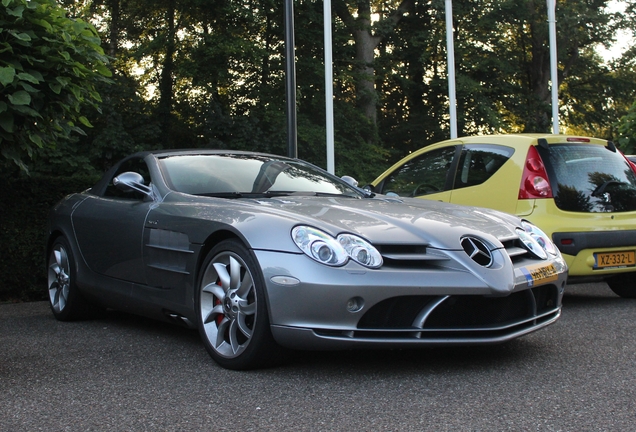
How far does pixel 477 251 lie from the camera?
4.38m

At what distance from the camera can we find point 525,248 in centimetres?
476

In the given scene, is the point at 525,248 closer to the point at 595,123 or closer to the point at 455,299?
the point at 455,299

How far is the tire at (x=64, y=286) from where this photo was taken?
6.36 m

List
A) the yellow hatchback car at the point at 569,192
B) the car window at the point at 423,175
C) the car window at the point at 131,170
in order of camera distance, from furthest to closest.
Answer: the car window at the point at 423,175 → the yellow hatchback car at the point at 569,192 → the car window at the point at 131,170

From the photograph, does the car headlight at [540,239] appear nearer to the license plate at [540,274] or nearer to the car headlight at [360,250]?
the license plate at [540,274]

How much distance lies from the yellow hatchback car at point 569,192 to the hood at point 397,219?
1348 millimetres

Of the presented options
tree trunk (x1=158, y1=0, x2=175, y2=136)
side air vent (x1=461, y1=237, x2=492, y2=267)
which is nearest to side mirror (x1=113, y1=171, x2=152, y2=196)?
side air vent (x1=461, y1=237, x2=492, y2=267)

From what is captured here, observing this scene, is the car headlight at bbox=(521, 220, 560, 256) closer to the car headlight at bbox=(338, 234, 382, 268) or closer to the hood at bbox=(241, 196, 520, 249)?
the hood at bbox=(241, 196, 520, 249)

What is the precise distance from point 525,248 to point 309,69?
2125 centimetres

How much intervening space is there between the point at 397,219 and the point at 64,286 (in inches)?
126

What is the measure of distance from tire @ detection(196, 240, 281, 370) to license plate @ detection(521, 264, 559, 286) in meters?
1.41

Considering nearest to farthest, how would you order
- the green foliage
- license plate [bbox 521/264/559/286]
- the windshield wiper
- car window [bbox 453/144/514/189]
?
license plate [bbox 521/264/559/286] < the windshield wiper < the green foliage < car window [bbox 453/144/514/189]

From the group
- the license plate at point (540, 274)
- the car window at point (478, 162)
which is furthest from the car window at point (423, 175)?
the license plate at point (540, 274)

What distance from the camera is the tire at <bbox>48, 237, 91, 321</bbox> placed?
20.9 ft
